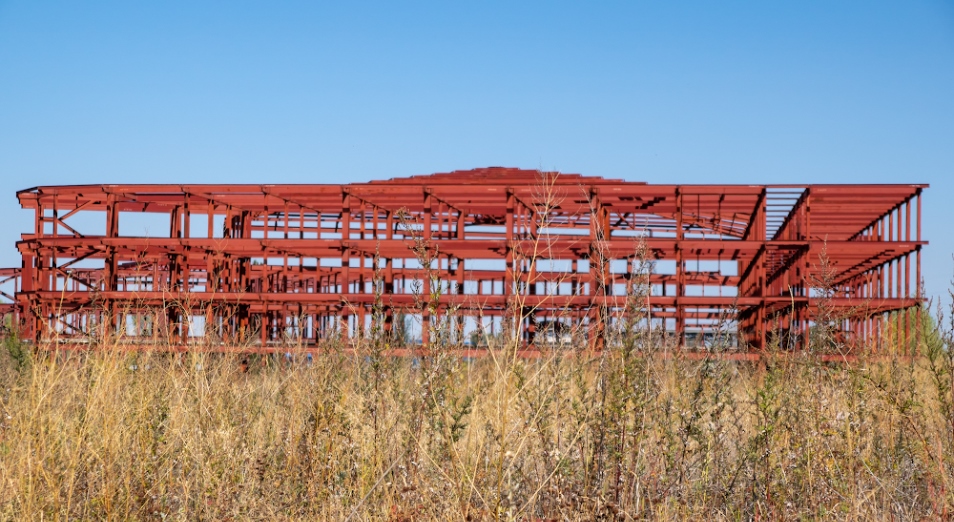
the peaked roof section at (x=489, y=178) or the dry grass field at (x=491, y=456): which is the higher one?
the peaked roof section at (x=489, y=178)

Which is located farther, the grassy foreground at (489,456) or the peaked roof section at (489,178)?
the peaked roof section at (489,178)

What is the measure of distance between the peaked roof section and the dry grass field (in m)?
19.4

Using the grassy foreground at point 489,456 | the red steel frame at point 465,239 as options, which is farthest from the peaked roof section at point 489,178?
the grassy foreground at point 489,456

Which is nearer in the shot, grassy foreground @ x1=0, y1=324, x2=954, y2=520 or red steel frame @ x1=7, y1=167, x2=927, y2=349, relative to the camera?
grassy foreground @ x1=0, y1=324, x2=954, y2=520

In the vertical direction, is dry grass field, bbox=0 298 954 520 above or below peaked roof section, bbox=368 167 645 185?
below

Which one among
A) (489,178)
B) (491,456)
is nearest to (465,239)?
(489,178)

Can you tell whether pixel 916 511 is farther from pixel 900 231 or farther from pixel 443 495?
pixel 900 231

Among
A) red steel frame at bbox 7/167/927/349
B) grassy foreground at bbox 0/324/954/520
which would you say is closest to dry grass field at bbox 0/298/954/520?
grassy foreground at bbox 0/324/954/520

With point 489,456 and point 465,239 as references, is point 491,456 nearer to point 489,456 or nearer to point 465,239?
point 489,456

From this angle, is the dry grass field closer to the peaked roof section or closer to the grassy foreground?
Answer: the grassy foreground

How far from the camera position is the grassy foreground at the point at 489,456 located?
4.43 meters

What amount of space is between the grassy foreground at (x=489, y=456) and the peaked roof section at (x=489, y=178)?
63.4 feet

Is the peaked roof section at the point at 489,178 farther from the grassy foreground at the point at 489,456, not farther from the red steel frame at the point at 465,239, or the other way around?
the grassy foreground at the point at 489,456

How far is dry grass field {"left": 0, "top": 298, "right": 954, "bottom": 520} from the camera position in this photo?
4.42 metres
